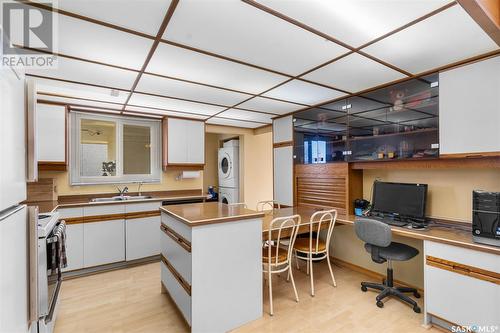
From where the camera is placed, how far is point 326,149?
356cm

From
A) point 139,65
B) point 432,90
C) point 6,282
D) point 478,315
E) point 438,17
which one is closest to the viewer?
point 6,282

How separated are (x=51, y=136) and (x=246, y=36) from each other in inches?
124

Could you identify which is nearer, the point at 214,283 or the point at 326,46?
the point at 326,46

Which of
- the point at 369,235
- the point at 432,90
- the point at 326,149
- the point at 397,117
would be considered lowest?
the point at 369,235

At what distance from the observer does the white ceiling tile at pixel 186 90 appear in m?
2.61

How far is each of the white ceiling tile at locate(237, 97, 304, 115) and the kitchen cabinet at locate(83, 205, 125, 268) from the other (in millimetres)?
2370

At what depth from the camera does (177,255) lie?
7.44 feet

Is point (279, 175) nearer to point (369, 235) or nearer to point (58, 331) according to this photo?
point (369, 235)

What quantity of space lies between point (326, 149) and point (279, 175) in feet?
3.30

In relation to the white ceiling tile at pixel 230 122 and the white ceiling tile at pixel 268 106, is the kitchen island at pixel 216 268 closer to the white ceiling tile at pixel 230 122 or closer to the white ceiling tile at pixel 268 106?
the white ceiling tile at pixel 268 106

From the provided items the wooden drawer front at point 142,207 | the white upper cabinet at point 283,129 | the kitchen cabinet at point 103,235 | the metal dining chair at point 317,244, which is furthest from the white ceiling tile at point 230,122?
the metal dining chair at point 317,244

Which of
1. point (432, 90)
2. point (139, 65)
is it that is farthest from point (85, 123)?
point (432, 90)

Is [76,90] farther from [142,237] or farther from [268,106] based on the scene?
[268,106]

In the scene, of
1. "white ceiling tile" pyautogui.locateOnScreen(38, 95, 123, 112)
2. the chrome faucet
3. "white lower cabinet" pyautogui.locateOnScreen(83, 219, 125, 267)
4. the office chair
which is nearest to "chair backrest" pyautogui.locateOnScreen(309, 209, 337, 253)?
the office chair
